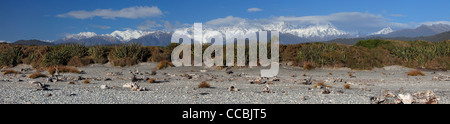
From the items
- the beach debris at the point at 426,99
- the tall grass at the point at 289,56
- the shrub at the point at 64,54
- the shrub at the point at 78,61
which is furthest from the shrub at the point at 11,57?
the beach debris at the point at 426,99

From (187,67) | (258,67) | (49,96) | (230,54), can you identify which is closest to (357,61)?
(258,67)

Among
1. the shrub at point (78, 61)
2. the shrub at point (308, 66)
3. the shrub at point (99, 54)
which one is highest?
the shrub at point (99, 54)

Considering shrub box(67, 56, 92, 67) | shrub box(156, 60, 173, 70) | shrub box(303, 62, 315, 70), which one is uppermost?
shrub box(67, 56, 92, 67)

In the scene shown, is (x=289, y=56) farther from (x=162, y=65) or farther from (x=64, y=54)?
(x=64, y=54)

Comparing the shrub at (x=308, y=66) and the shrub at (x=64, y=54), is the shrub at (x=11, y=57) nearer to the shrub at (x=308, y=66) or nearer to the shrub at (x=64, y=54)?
the shrub at (x=64, y=54)

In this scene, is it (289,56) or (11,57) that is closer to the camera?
(11,57)

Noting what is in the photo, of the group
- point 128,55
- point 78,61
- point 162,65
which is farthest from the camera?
point 128,55

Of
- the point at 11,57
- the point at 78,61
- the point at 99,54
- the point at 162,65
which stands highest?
the point at 99,54

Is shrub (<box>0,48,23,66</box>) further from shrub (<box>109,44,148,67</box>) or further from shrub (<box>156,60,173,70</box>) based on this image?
shrub (<box>156,60,173,70</box>)

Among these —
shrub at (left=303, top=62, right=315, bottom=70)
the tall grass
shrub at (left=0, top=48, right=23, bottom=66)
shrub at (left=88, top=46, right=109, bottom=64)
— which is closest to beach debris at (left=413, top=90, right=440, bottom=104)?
shrub at (left=303, top=62, right=315, bottom=70)

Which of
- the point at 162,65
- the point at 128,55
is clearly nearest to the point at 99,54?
the point at 128,55

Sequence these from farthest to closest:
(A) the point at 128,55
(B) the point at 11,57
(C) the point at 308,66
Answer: (A) the point at 128,55 < (B) the point at 11,57 < (C) the point at 308,66

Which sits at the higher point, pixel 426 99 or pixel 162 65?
pixel 162 65
